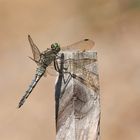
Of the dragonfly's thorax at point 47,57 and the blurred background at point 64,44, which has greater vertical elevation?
the blurred background at point 64,44

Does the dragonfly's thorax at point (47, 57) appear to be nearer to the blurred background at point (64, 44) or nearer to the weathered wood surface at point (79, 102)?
the weathered wood surface at point (79, 102)

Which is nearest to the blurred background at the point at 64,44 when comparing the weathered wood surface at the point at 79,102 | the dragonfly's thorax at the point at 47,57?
the dragonfly's thorax at the point at 47,57

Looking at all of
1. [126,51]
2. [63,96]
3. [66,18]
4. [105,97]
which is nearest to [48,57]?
[63,96]

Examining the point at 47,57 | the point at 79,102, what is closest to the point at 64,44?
the point at 47,57

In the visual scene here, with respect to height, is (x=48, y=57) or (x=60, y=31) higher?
(x=60, y=31)

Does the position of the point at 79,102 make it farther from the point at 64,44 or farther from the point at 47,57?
the point at 64,44

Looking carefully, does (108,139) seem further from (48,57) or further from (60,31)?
(48,57)
